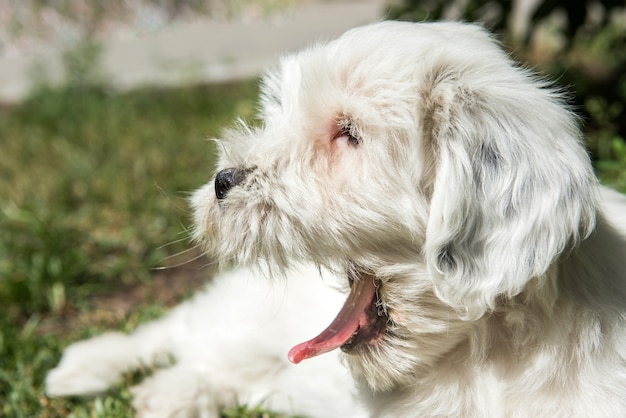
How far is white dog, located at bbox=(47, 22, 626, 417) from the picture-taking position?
192 cm

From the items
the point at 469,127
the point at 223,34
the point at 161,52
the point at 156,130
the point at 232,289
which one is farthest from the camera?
the point at 223,34

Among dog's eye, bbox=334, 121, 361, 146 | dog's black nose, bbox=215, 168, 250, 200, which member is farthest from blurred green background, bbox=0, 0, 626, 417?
dog's black nose, bbox=215, 168, 250, 200

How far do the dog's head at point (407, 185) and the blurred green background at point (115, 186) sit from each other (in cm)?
54

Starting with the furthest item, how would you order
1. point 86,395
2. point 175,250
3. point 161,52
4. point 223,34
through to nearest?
1. point 223,34
2. point 161,52
3. point 175,250
4. point 86,395

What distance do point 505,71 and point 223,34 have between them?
7.41m

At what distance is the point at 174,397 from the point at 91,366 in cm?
41

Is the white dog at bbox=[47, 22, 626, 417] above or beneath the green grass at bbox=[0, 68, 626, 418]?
above

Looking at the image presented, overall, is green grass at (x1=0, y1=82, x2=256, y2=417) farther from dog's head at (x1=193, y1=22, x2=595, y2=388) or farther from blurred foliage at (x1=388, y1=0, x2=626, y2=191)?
blurred foliage at (x1=388, y1=0, x2=626, y2=191)

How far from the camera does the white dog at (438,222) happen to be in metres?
1.92

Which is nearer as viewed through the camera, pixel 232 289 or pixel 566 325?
pixel 566 325

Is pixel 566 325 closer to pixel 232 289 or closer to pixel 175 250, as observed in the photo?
pixel 232 289

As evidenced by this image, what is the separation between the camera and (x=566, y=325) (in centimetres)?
209

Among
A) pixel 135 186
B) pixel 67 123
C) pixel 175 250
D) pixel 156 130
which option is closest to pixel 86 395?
pixel 175 250

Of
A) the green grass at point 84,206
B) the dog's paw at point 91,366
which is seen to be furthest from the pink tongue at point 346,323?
the dog's paw at point 91,366
